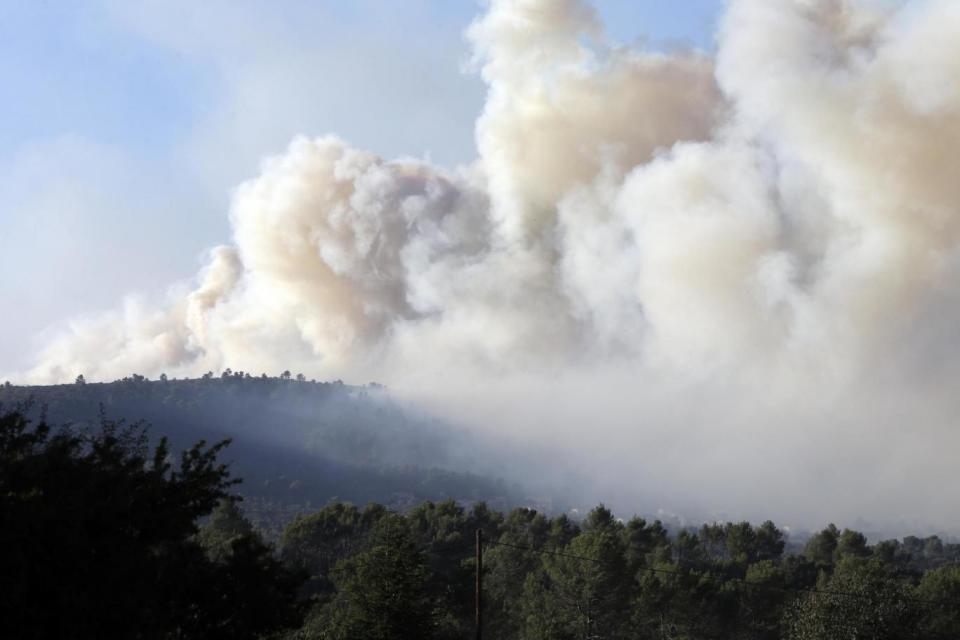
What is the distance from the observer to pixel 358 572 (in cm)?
5294

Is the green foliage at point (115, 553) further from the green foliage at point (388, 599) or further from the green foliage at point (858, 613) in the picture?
the green foliage at point (858, 613)

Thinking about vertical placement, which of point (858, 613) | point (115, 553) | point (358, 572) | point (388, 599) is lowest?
point (858, 613)

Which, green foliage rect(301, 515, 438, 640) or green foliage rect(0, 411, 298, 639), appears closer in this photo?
green foliage rect(0, 411, 298, 639)

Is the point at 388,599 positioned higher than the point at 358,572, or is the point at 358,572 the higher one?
the point at 358,572

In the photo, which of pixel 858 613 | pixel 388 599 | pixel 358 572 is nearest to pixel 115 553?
pixel 388 599

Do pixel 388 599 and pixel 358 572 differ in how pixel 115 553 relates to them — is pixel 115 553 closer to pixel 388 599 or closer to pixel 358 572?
pixel 388 599

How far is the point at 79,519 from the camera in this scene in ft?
76.5

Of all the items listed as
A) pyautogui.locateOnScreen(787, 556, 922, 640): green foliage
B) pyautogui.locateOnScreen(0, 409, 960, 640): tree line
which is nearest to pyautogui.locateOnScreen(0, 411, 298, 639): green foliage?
pyautogui.locateOnScreen(0, 409, 960, 640): tree line

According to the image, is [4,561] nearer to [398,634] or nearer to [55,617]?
[55,617]

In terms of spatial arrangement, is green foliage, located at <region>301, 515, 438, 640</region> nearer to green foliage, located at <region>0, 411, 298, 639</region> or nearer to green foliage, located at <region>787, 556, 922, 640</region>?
green foliage, located at <region>0, 411, 298, 639</region>

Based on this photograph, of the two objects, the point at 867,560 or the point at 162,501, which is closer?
the point at 162,501

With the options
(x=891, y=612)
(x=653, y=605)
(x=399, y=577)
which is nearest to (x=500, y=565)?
(x=653, y=605)

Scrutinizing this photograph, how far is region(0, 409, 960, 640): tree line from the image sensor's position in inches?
900

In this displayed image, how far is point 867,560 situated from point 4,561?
3175 inches
